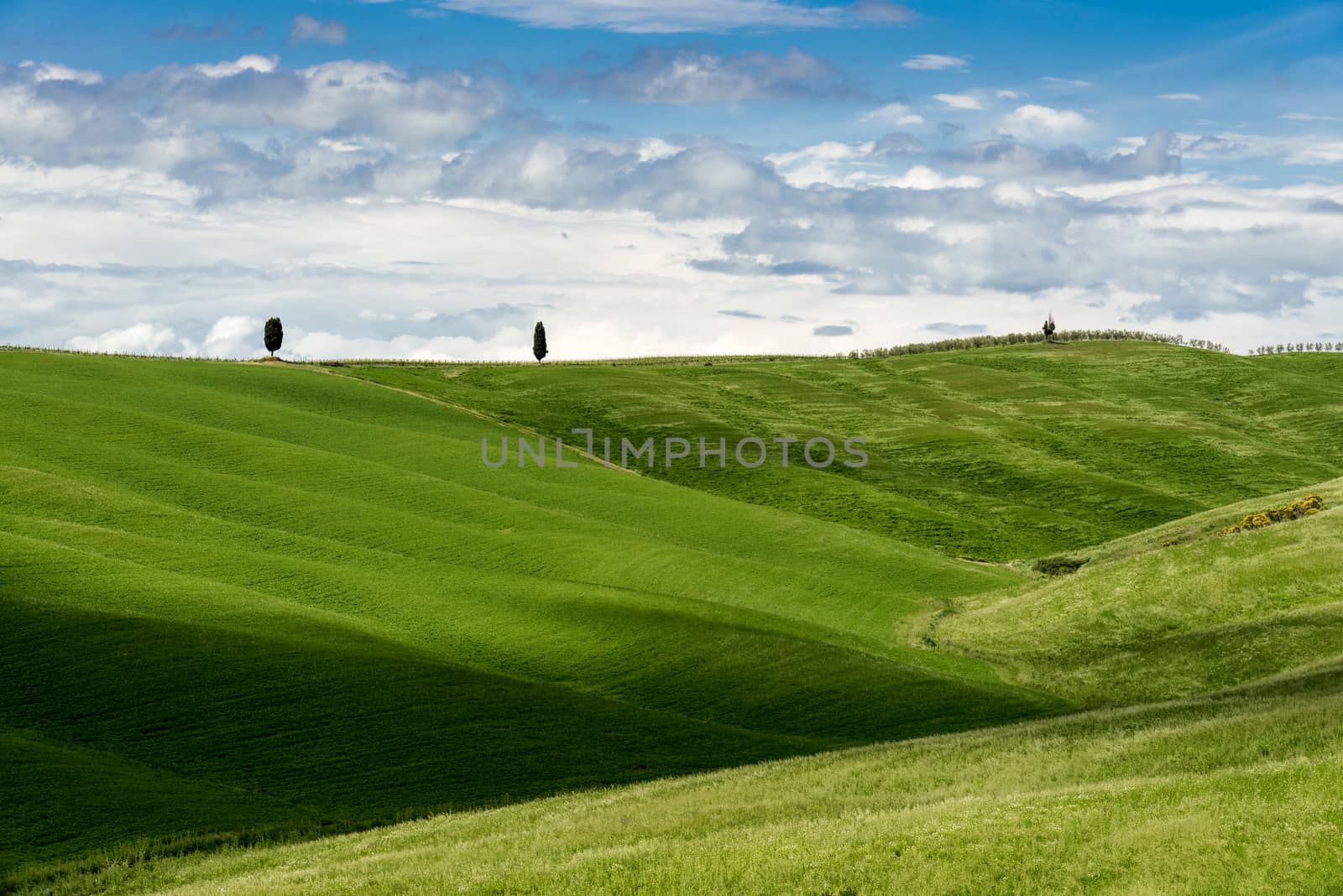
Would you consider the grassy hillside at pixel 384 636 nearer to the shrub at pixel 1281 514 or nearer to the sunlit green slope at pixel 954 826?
the sunlit green slope at pixel 954 826

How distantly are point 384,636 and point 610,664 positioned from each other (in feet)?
26.9

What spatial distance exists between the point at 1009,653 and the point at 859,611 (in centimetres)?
1108

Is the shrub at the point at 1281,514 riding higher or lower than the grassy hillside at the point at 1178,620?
higher

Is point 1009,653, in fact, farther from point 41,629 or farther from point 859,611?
point 41,629

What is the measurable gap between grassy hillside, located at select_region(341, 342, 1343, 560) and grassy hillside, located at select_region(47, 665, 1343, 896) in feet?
193

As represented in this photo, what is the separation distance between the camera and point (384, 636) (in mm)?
43312

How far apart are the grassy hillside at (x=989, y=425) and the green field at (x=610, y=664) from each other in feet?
3.24

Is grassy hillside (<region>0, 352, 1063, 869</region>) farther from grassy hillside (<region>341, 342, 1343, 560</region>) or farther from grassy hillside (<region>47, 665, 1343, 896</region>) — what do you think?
grassy hillside (<region>341, 342, 1343, 560</region>)

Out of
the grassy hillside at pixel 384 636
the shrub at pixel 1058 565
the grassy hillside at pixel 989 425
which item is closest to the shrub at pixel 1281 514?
the shrub at pixel 1058 565

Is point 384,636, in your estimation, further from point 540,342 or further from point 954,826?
point 540,342

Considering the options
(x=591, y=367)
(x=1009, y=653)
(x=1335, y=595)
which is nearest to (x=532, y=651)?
(x=1009, y=653)

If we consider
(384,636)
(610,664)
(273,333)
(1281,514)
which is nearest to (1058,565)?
(1281,514)

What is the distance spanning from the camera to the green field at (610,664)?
718 inches

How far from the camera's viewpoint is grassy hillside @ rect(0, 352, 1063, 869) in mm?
30594
